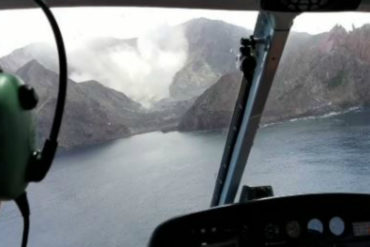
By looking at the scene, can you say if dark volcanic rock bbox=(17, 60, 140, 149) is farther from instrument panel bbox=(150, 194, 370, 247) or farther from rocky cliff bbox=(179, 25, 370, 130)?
instrument panel bbox=(150, 194, 370, 247)

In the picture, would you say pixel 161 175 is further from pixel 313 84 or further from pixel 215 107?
pixel 313 84

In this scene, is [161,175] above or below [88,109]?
below

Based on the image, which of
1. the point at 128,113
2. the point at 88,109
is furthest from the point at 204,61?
the point at 88,109

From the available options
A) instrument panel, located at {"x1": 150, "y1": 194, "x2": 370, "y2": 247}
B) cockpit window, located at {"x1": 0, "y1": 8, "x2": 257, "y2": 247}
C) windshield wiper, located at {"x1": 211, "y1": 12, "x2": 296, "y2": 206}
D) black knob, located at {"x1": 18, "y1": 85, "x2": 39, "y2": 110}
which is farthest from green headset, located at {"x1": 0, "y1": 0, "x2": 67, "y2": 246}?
windshield wiper, located at {"x1": 211, "y1": 12, "x2": 296, "y2": 206}

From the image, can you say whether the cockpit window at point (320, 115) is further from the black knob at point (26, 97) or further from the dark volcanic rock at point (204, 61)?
the black knob at point (26, 97)

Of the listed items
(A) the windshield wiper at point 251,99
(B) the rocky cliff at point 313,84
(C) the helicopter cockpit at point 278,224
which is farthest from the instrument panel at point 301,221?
(B) the rocky cliff at point 313,84
